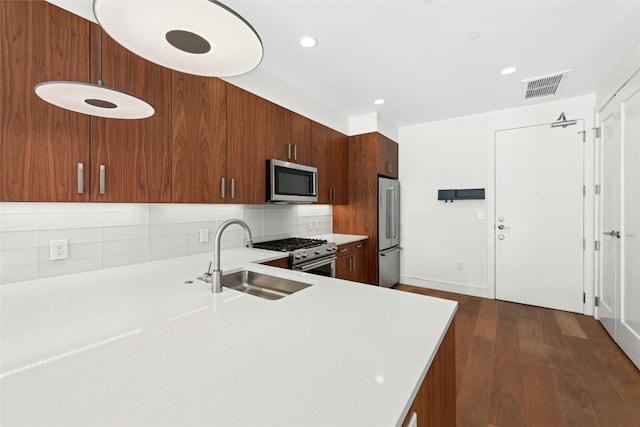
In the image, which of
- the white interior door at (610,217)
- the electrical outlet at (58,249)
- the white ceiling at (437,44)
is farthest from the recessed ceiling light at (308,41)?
the white interior door at (610,217)

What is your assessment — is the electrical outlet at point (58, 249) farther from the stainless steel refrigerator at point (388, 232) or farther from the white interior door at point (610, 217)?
the white interior door at point (610, 217)

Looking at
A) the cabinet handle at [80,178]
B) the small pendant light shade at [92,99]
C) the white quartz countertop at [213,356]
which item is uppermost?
the small pendant light shade at [92,99]

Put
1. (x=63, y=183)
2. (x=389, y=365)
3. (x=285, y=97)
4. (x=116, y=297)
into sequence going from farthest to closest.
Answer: (x=285, y=97)
(x=63, y=183)
(x=116, y=297)
(x=389, y=365)

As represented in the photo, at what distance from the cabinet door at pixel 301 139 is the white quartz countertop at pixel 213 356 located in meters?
1.95

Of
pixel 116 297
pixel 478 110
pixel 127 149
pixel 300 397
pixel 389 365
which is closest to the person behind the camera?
pixel 300 397

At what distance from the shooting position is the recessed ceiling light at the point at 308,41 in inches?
81.5

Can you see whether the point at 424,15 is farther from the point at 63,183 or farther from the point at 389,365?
the point at 63,183

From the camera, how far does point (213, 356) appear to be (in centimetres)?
70

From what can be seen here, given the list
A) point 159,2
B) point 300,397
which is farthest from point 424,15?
point 300,397

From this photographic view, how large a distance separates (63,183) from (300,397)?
160 centimetres

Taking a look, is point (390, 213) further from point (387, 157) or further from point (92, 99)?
point (92, 99)

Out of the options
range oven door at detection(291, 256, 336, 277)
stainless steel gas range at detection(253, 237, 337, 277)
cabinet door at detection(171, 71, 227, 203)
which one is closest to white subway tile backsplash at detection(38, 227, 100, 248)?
cabinet door at detection(171, 71, 227, 203)

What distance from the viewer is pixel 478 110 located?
357 cm

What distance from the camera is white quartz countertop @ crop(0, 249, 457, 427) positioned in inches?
20.2
